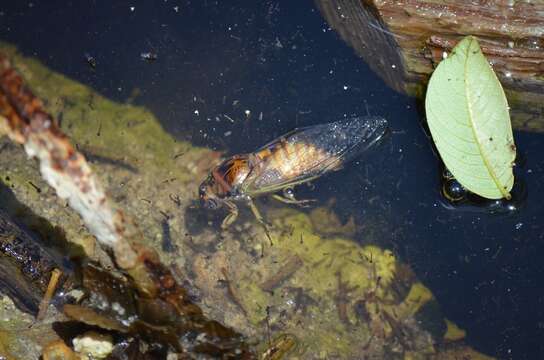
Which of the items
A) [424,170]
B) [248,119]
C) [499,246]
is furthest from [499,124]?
[248,119]

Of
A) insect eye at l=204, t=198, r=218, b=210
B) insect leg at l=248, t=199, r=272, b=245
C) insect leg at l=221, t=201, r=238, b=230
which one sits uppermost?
insect eye at l=204, t=198, r=218, b=210

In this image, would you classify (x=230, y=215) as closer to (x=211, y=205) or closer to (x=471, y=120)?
(x=211, y=205)

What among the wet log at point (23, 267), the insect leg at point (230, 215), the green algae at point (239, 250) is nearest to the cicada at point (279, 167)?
the insect leg at point (230, 215)

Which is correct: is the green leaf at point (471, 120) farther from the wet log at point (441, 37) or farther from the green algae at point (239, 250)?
the green algae at point (239, 250)

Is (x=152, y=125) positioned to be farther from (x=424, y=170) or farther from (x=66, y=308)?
(x=424, y=170)

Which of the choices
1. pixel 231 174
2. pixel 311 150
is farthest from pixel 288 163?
pixel 231 174

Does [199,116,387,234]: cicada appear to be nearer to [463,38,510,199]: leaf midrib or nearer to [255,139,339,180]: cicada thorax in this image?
[255,139,339,180]: cicada thorax

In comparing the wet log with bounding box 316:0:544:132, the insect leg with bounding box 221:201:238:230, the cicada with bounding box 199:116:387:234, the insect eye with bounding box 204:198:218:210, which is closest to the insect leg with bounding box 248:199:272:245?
the cicada with bounding box 199:116:387:234
